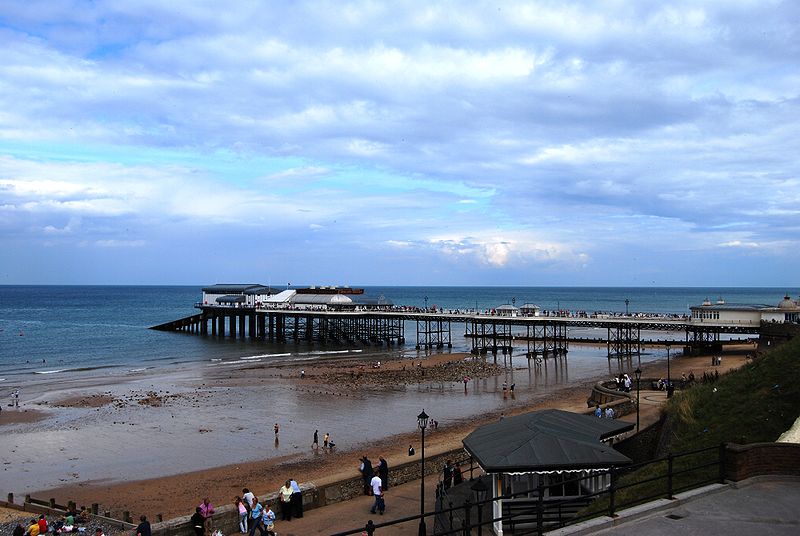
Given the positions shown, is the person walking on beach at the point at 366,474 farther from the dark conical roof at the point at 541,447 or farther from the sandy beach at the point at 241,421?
the dark conical roof at the point at 541,447

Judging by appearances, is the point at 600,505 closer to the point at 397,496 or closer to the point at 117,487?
the point at 397,496

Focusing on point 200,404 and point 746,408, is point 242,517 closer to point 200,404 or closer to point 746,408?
point 746,408

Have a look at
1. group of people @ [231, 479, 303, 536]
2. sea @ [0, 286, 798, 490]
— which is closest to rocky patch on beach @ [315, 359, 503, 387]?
sea @ [0, 286, 798, 490]

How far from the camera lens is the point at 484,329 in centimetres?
7725

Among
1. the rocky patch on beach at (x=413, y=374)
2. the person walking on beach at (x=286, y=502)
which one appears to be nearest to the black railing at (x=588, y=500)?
the person walking on beach at (x=286, y=502)

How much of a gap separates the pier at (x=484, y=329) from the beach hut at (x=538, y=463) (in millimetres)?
48935

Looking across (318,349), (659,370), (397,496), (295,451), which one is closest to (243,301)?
(318,349)

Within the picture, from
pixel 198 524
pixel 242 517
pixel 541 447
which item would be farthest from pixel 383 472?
pixel 541 447

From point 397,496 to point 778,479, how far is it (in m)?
9.79

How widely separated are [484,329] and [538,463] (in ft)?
214

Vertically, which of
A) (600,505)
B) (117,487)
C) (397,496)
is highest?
(600,505)

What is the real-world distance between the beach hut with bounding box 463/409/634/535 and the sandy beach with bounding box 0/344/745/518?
6422 millimetres

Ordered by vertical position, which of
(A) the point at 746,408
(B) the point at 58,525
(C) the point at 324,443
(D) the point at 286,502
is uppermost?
(A) the point at 746,408

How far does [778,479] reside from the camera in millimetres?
11367
